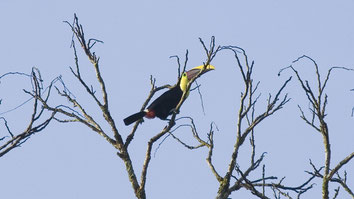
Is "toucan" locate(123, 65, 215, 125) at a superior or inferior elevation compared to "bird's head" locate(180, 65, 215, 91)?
inferior

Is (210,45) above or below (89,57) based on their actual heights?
below

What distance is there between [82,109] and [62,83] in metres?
0.36

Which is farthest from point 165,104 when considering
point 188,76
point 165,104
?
point 188,76

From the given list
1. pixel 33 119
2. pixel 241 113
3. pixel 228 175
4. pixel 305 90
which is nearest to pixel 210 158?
pixel 228 175

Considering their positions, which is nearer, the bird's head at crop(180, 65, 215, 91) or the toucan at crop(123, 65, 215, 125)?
the toucan at crop(123, 65, 215, 125)

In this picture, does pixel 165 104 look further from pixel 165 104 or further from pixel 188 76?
pixel 188 76

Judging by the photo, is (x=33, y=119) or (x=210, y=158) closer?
(x=33, y=119)

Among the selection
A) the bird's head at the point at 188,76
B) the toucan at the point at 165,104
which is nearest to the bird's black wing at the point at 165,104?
the toucan at the point at 165,104

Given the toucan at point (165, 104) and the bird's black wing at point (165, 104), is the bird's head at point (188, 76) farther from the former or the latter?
the bird's black wing at point (165, 104)

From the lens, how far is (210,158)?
7.02 meters

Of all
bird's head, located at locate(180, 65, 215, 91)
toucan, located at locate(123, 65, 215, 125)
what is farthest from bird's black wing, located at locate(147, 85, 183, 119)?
bird's head, located at locate(180, 65, 215, 91)

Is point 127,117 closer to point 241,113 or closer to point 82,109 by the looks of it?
point 82,109

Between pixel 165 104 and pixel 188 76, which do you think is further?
pixel 188 76

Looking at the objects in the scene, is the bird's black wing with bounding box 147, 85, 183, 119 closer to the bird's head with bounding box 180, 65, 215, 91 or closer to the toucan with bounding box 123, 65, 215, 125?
the toucan with bounding box 123, 65, 215, 125
